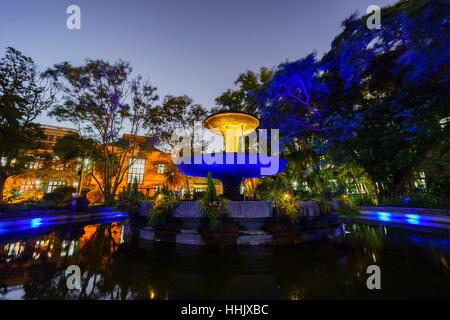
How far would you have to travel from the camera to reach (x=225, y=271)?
2.82 meters

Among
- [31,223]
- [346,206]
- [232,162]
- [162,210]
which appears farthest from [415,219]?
[31,223]

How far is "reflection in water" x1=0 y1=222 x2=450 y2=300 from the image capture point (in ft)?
7.03

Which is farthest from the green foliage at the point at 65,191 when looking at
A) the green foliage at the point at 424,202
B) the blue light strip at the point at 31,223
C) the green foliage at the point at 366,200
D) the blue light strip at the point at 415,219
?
the green foliage at the point at 366,200

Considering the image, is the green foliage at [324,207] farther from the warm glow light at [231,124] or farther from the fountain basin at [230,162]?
the warm glow light at [231,124]

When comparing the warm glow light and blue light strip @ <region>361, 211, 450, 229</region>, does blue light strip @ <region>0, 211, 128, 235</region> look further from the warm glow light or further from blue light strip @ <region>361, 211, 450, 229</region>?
blue light strip @ <region>361, 211, 450, 229</region>

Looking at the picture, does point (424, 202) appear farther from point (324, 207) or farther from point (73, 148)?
point (73, 148)

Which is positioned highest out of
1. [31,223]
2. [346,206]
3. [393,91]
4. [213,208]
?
[393,91]

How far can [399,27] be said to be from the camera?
9.58 metres

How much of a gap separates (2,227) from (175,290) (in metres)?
9.67

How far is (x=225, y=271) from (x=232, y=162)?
3.00 meters

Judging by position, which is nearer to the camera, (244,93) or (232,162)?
(232,162)

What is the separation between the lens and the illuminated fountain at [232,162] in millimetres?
5285

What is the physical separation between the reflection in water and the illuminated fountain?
233 cm
